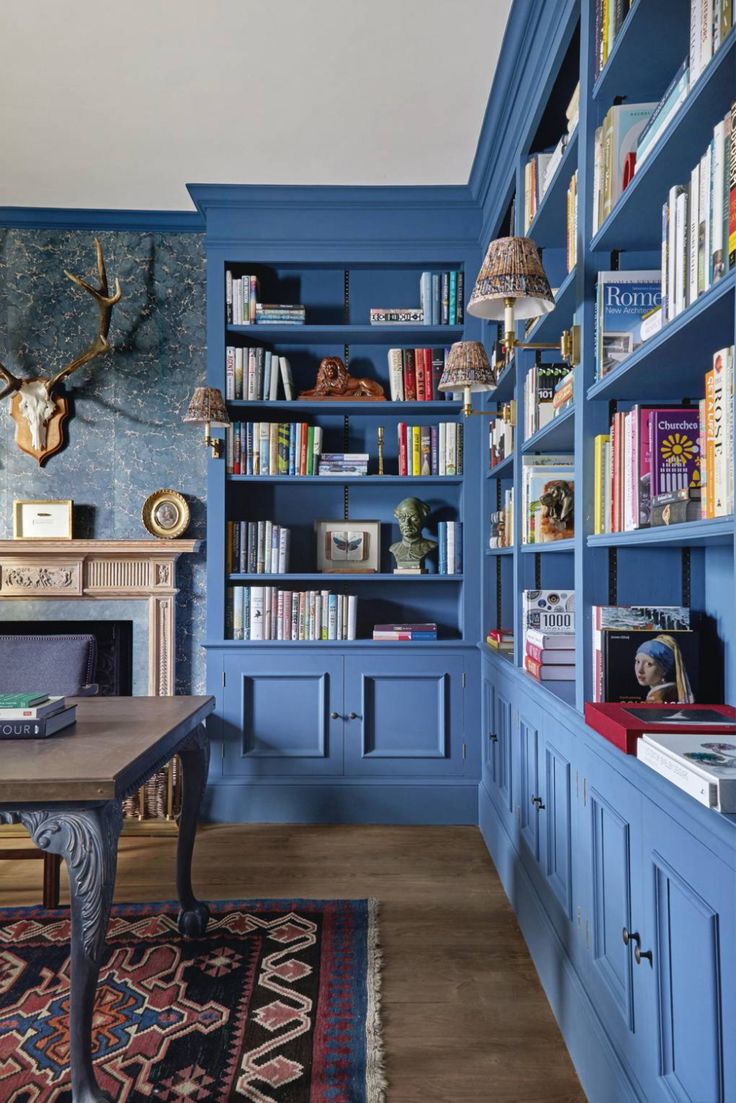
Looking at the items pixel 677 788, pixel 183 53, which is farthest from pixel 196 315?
pixel 677 788

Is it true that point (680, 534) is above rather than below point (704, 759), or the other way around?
above

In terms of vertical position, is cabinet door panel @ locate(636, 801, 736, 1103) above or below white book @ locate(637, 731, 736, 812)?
below

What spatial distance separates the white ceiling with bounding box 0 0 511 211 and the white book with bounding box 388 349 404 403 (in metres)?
0.74

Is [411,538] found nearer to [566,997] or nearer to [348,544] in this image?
[348,544]

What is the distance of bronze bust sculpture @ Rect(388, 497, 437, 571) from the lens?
131 inches

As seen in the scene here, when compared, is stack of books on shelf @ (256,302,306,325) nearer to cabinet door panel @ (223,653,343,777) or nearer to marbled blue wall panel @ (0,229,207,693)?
marbled blue wall panel @ (0,229,207,693)

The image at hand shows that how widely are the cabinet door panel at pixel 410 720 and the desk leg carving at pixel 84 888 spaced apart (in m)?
1.86

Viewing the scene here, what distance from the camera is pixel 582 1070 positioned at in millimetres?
1646

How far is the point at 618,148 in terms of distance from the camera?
160 cm

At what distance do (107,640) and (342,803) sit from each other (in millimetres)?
1353

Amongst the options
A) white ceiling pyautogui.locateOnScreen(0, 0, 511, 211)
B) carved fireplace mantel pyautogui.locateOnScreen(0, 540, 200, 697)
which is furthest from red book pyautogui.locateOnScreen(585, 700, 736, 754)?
carved fireplace mantel pyautogui.locateOnScreen(0, 540, 200, 697)

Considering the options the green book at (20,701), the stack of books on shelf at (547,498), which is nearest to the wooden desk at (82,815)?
the green book at (20,701)

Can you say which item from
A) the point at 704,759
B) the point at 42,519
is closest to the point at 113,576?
the point at 42,519

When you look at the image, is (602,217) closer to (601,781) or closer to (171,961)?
(601,781)
